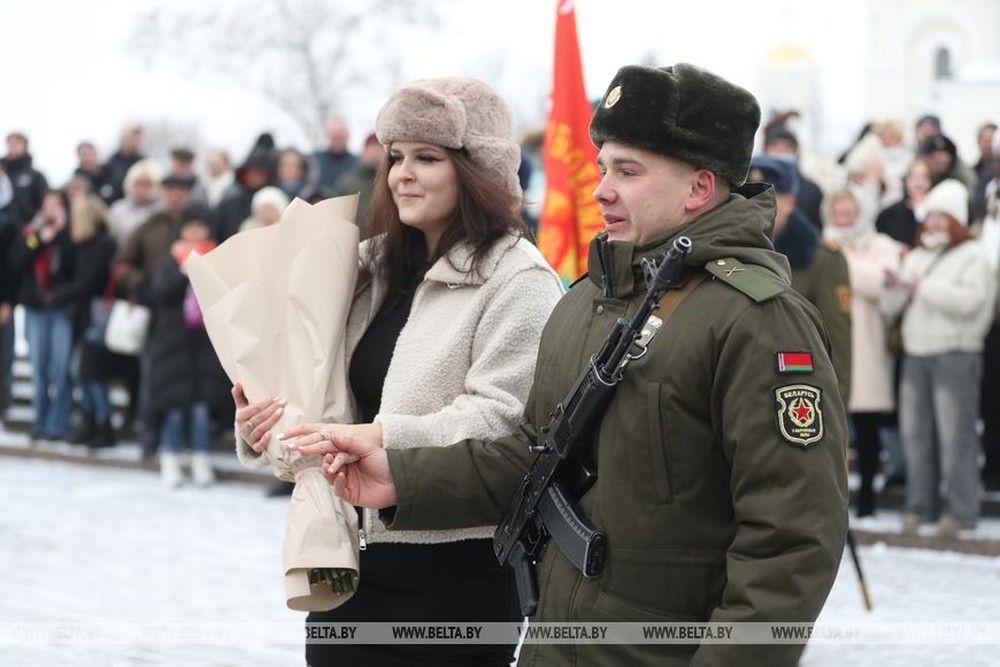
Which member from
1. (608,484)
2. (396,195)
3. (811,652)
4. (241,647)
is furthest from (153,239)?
(608,484)

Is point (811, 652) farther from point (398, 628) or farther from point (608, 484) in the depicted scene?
point (608, 484)

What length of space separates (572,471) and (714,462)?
361 millimetres

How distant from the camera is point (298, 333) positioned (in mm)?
3484

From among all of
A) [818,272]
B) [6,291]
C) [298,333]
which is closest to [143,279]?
[6,291]

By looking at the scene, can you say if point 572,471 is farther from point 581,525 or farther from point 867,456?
point 867,456

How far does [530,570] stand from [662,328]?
626 millimetres

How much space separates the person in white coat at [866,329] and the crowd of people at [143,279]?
3761mm

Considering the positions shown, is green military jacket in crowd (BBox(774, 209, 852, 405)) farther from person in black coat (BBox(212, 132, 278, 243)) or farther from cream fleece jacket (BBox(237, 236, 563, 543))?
person in black coat (BBox(212, 132, 278, 243))

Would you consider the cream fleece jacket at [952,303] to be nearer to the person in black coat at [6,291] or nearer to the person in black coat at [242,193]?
the person in black coat at [242,193]

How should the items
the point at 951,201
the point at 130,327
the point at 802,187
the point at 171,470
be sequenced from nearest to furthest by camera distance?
the point at 951,201 → the point at 802,187 → the point at 171,470 → the point at 130,327

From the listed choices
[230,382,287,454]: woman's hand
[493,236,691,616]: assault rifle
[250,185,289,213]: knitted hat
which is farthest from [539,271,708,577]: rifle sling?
[250,185,289,213]: knitted hat

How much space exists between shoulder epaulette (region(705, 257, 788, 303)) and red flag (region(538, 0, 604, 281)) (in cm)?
440

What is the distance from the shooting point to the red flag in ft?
23.5

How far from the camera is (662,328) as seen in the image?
270 centimetres
